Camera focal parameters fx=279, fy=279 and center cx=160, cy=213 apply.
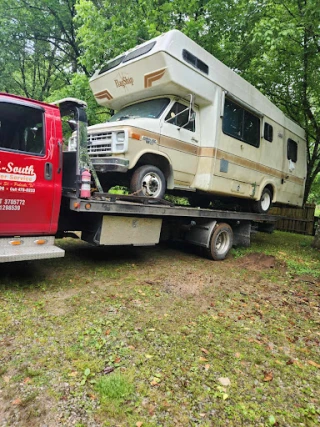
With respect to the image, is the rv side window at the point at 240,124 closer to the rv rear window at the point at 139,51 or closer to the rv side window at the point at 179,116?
the rv side window at the point at 179,116

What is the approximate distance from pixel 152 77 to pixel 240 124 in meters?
2.65

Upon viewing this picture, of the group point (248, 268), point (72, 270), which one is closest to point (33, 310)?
point (72, 270)

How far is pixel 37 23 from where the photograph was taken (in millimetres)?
12984

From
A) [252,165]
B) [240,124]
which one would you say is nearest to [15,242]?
[240,124]

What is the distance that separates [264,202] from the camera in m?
8.44

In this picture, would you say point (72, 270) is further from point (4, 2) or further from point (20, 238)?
point (4, 2)

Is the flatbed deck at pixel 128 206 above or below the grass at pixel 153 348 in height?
above

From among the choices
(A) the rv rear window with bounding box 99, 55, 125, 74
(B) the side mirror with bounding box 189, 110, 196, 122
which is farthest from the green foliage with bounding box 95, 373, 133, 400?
(A) the rv rear window with bounding box 99, 55, 125, 74

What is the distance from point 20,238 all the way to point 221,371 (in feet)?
10.1

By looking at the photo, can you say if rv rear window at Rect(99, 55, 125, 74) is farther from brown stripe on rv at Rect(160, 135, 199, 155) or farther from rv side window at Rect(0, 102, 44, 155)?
rv side window at Rect(0, 102, 44, 155)

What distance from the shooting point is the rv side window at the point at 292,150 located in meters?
9.04

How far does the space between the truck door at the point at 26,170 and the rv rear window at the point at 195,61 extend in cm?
307

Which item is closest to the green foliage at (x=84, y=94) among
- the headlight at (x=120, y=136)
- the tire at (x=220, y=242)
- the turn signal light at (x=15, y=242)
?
the headlight at (x=120, y=136)

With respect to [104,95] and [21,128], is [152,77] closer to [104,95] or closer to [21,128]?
[104,95]
